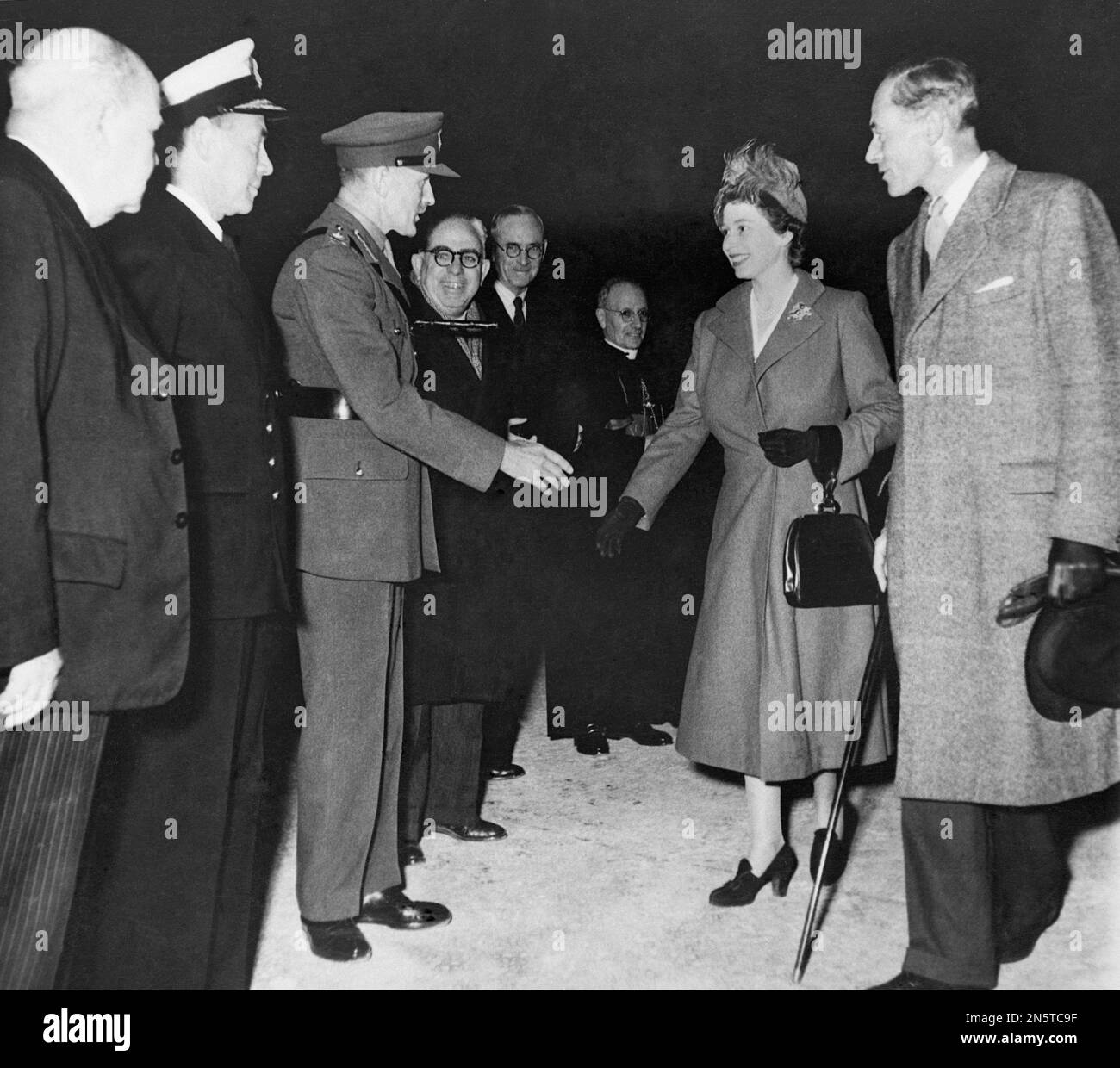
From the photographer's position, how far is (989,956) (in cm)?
248

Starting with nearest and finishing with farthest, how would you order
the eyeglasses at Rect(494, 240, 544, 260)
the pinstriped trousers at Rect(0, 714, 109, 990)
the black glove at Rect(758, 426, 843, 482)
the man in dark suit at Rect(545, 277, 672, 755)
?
1. the pinstriped trousers at Rect(0, 714, 109, 990)
2. the black glove at Rect(758, 426, 843, 482)
3. the eyeglasses at Rect(494, 240, 544, 260)
4. the man in dark suit at Rect(545, 277, 672, 755)

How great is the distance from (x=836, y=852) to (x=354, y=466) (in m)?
1.69

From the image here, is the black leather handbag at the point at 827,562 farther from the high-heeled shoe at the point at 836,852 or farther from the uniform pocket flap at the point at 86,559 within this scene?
the uniform pocket flap at the point at 86,559

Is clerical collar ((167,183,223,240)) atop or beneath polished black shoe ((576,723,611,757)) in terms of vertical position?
atop

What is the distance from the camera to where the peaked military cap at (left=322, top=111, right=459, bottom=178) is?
111 inches

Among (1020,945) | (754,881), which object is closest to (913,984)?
(1020,945)

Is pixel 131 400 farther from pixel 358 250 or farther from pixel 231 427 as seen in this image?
pixel 358 250

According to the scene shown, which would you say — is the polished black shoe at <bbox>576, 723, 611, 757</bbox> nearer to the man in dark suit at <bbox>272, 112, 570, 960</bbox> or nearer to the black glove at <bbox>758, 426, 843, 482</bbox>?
the man in dark suit at <bbox>272, 112, 570, 960</bbox>

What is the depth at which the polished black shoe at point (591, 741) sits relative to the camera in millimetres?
4559

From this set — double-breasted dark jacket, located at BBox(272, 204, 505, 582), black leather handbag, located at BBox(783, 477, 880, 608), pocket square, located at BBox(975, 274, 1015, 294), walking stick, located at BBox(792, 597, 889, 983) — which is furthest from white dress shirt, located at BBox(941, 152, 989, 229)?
double-breasted dark jacket, located at BBox(272, 204, 505, 582)

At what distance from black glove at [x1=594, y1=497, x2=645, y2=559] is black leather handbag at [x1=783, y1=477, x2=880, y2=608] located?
0.57 m

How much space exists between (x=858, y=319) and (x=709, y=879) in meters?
1.59

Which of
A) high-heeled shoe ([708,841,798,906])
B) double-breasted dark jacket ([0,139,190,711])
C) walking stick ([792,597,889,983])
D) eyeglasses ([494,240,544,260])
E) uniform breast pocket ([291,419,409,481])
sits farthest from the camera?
eyeglasses ([494,240,544,260])

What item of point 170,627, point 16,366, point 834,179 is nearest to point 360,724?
point 170,627
